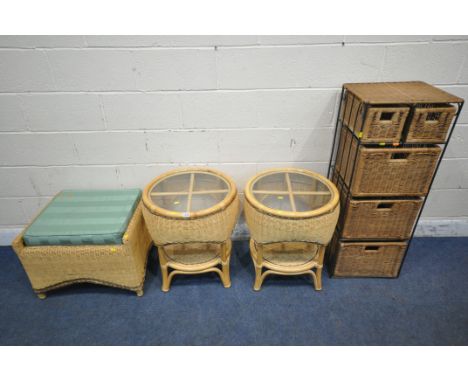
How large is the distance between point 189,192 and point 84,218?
612 mm

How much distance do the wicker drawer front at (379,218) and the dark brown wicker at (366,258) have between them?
65 millimetres

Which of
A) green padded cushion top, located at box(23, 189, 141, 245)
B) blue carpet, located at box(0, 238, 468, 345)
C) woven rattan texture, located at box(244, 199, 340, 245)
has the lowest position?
blue carpet, located at box(0, 238, 468, 345)

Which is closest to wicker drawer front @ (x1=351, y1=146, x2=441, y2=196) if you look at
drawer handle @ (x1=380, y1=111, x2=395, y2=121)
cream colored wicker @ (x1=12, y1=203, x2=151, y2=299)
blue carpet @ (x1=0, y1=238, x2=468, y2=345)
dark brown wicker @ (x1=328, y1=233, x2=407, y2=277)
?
drawer handle @ (x1=380, y1=111, x2=395, y2=121)

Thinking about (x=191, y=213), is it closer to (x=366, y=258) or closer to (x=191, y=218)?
(x=191, y=218)

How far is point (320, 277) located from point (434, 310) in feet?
2.14

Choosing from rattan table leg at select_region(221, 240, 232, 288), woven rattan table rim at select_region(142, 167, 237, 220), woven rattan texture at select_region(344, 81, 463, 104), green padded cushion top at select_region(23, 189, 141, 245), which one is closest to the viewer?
woven rattan texture at select_region(344, 81, 463, 104)

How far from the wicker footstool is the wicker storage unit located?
121 cm

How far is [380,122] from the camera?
145cm

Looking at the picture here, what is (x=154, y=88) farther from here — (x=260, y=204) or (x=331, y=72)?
(x=331, y=72)

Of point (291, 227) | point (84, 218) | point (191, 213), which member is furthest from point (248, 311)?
point (84, 218)

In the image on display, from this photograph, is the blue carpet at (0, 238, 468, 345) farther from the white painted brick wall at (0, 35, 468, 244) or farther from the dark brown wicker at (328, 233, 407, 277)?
the white painted brick wall at (0, 35, 468, 244)

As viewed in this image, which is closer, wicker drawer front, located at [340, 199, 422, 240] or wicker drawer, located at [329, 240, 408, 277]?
wicker drawer front, located at [340, 199, 422, 240]

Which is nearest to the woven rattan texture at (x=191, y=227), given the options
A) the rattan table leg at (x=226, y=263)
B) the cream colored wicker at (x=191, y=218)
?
the cream colored wicker at (x=191, y=218)

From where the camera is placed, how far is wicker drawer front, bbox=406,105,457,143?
1.41 metres
